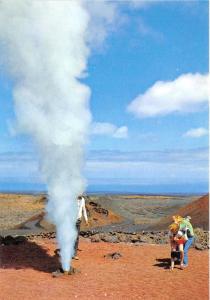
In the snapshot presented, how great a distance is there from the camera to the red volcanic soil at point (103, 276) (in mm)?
11445

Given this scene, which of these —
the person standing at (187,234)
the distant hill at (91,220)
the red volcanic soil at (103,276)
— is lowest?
the red volcanic soil at (103,276)

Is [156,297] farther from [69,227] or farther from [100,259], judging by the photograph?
[100,259]

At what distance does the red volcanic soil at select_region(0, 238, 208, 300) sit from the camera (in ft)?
37.6

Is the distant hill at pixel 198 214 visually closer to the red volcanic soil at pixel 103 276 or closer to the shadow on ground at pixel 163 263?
the red volcanic soil at pixel 103 276

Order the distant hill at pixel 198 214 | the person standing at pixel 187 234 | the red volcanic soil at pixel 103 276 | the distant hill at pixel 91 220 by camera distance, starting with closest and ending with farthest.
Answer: the red volcanic soil at pixel 103 276
the person standing at pixel 187 234
the distant hill at pixel 198 214
the distant hill at pixel 91 220

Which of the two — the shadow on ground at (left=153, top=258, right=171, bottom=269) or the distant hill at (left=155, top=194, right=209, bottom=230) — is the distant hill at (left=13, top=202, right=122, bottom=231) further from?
the shadow on ground at (left=153, top=258, right=171, bottom=269)

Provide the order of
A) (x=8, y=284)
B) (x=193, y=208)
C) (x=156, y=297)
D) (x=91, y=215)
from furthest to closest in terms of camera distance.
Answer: (x=91, y=215) < (x=193, y=208) < (x=8, y=284) < (x=156, y=297)

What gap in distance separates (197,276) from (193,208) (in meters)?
16.2

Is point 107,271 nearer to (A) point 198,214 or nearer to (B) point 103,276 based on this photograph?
(B) point 103,276

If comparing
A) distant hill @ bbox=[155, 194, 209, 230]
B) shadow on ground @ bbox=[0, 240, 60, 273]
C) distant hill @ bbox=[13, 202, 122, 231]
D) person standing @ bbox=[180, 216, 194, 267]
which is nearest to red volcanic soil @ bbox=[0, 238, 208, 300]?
shadow on ground @ bbox=[0, 240, 60, 273]

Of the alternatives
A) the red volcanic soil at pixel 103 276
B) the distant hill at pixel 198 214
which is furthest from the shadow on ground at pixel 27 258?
the distant hill at pixel 198 214

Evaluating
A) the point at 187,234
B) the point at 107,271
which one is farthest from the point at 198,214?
the point at 107,271

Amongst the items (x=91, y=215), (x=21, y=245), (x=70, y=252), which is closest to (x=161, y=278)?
(x=70, y=252)

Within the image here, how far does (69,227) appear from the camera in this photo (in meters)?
13.9
